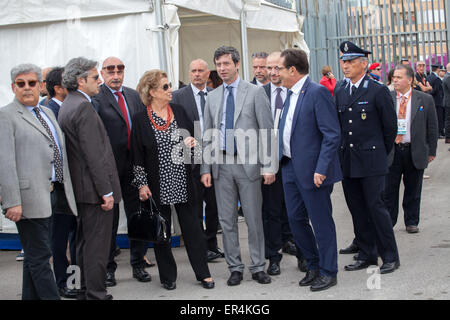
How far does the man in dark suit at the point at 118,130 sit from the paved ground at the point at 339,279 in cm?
20

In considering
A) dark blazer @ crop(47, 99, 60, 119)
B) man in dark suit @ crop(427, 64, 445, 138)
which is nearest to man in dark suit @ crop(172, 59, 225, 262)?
dark blazer @ crop(47, 99, 60, 119)

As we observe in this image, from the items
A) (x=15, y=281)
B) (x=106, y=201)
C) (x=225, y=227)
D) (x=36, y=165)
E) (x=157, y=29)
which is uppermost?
(x=157, y=29)

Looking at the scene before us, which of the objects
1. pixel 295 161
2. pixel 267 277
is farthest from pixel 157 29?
pixel 267 277

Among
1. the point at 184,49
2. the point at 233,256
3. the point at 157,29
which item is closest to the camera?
the point at 233,256

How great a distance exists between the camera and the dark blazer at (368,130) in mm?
5691

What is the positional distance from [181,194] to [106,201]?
0.76 meters

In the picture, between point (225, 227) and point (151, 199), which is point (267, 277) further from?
point (151, 199)

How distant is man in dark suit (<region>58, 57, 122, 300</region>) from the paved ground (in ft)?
1.87

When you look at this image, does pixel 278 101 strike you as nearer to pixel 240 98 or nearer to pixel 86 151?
pixel 240 98

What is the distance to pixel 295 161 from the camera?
17.5ft

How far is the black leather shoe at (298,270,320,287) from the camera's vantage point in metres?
5.44

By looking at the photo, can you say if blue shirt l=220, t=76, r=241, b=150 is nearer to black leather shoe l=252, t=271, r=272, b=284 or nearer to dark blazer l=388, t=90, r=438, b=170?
black leather shoe l=252, t=271, r=272, b=284

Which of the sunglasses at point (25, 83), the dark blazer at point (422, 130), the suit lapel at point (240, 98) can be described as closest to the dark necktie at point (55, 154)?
the sunglasses at point (25, 83)

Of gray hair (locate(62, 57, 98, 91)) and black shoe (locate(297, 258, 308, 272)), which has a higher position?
gray hair (locate(62, 57, 98, 91))
